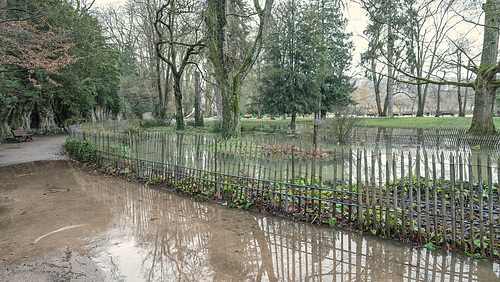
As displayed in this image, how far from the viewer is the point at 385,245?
3803 millimetres

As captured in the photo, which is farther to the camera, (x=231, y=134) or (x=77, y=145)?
(x=231, y=134)

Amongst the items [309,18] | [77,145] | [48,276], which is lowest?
[48,276]

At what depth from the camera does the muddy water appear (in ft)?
10.5

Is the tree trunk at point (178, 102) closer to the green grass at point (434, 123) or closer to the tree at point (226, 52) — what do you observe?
the tree at point (226, 52)

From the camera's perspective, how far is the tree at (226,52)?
12.2 m

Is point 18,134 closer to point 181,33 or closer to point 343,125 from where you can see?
point 181,33

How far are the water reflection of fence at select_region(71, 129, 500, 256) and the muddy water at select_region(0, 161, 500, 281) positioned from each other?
30 cm

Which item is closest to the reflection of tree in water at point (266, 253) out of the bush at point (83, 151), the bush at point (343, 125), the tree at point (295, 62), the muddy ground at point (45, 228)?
the muddy ground at point (45, 228)

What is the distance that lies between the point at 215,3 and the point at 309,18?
14869 millimetres

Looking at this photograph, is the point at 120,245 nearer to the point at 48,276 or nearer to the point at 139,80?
the point at 48,276

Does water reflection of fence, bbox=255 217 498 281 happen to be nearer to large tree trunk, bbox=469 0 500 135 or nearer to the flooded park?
the flooded park

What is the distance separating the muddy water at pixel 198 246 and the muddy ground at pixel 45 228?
18 millimetres

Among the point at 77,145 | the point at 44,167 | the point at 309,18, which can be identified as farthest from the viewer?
the point at 309,18

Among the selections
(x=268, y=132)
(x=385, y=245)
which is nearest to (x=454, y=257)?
(x=385, y=245)
